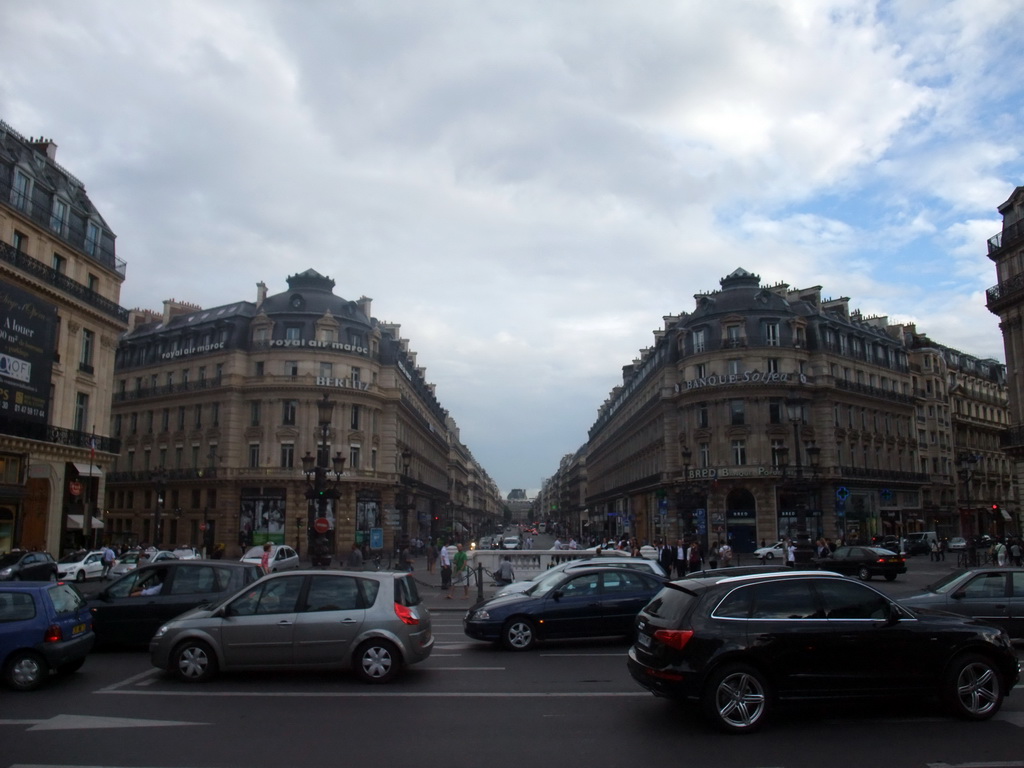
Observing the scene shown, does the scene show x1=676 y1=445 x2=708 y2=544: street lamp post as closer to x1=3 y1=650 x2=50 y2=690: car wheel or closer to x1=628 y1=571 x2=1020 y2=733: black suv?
x1=628 y1=571 x2=1020 y2=733: black suv

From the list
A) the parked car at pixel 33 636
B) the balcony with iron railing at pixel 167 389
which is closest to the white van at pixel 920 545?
the balcony with iron railing at pixel 167 389

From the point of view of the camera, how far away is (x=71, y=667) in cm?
1082

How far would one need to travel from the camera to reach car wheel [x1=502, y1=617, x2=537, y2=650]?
1326 cm

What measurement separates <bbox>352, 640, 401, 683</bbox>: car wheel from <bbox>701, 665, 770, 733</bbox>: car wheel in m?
4.37

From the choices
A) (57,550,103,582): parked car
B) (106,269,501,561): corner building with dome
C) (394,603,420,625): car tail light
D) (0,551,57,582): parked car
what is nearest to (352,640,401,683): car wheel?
(394,603,420,625): car tail light

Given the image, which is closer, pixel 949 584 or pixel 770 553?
pixel 949 584

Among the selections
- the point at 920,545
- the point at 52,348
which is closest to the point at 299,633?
the point at 52,348

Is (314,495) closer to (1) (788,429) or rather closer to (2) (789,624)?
(2) (789,624)

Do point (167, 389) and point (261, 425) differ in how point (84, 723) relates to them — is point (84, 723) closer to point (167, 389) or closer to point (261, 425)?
point (261, 425)

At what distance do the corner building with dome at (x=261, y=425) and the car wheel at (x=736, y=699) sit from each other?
1709 inches

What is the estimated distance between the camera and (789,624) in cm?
795

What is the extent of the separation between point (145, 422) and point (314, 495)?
43.0 meters

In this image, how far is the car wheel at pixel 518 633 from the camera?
1326 cm

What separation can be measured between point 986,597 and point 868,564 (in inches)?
704
